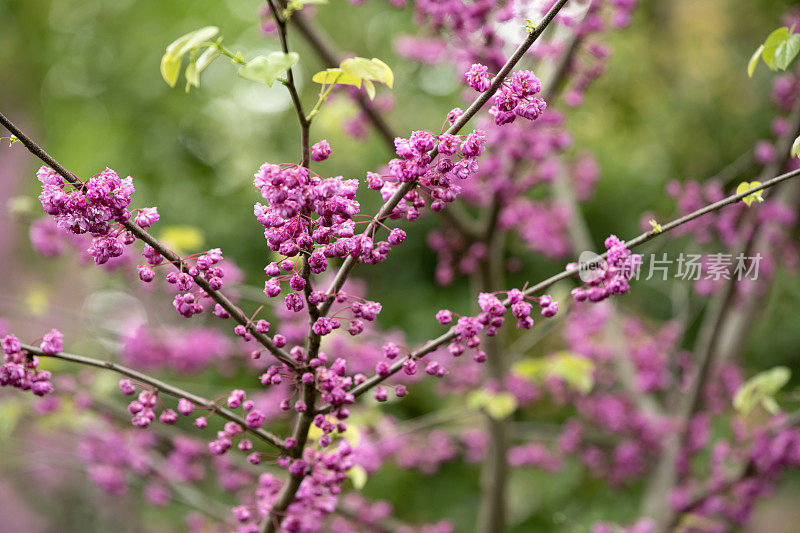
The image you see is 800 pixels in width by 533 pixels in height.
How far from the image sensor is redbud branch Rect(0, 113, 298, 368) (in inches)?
44.7

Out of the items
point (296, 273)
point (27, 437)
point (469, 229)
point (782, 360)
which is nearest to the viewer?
point (296, 273)

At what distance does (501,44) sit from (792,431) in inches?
84.6

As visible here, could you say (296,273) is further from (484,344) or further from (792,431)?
(792,431)

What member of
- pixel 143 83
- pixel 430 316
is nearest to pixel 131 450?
pixel 430 316

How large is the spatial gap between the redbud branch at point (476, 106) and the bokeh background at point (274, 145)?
3.61 meters

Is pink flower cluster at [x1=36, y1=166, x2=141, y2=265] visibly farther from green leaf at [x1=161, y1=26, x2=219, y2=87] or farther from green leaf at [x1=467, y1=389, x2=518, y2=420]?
green leaf at [x1=467, y1=389, x2=518, y2=420]

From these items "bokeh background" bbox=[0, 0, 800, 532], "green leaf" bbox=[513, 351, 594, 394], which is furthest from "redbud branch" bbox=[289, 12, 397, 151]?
"bokeh background" bbox=[0, 0, 800, 532]

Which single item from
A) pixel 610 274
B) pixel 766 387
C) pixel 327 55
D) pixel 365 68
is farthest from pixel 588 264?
pixel 327 55

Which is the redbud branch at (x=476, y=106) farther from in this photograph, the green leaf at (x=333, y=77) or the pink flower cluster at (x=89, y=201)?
the pink flower cluster at (x=89, y=201)

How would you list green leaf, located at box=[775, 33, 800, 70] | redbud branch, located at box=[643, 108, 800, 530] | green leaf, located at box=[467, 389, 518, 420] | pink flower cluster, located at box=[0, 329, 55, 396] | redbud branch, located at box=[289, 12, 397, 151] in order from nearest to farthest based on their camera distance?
pink flower cluster, located at box=[0, 329, 55, 396] → green leaf, located at box=[775, 33, 800, 70] → redbud branch, located at box=[289, 12, 397, 151] → green leaf, located at box=[467, 389, 518, 420] → redbud branch, located at box=[643, 108, 800, 530]

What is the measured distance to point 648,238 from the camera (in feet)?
4.32

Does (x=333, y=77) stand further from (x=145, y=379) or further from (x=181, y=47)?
(x=145, y=379)

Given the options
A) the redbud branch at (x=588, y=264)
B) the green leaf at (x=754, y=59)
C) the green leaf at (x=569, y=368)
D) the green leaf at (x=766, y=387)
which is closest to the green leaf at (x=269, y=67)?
the redbud branch at (x=588, y=264)

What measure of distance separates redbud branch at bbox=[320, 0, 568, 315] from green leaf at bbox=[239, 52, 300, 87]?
0.97 feet
